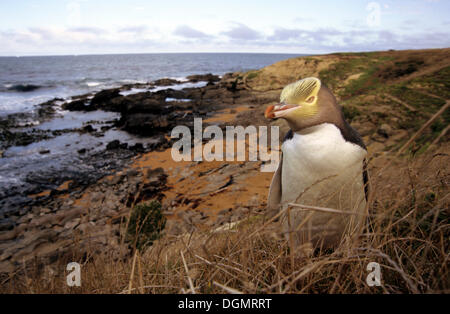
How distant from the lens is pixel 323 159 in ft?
6.91

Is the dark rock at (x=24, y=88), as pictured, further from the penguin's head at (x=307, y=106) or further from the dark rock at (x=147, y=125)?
the penguin's head at (x=307, y=106)

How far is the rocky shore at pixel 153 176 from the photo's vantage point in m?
6.09

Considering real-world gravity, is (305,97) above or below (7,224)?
above

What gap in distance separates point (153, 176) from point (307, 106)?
891 centimetres

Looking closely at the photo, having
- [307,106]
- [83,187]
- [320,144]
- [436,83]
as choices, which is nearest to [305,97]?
[307,106]

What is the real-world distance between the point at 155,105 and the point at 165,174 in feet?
49.0

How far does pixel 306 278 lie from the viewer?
4.70ft

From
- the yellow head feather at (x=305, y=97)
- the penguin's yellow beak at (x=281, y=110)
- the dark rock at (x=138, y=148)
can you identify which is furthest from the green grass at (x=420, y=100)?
the dark rock at (x=138, y=148)

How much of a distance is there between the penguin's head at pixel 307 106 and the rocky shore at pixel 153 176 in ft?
1.64

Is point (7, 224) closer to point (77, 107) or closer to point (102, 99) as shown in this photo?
point (77, 107)

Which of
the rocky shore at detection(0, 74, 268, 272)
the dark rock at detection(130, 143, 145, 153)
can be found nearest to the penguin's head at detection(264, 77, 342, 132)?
the rocky shore at detection(0, 74, 268, 272)

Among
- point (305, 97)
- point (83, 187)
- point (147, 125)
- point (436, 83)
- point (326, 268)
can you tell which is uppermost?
point (436, 83)
